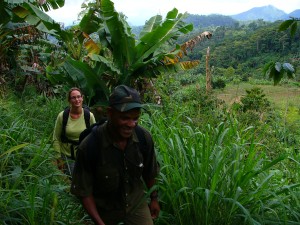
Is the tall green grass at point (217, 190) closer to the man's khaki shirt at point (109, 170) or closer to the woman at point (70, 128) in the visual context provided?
the man's khaki shirt at point (109, 170)

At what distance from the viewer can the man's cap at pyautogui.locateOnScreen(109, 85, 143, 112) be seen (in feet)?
6.27

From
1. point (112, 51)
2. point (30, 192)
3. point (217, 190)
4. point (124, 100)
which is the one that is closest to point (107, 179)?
point (124, 100)

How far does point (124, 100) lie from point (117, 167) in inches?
17.6

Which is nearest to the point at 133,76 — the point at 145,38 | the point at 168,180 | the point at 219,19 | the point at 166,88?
the point at 145,38

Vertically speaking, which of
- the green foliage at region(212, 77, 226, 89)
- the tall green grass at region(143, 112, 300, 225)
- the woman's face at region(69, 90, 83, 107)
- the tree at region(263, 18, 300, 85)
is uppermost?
the tree at region(263, 18, 300, 85)

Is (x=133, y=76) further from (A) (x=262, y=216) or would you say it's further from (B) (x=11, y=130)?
(A) (x=262, y=216)

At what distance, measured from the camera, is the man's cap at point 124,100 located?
191cm

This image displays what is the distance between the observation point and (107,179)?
2.10 metres

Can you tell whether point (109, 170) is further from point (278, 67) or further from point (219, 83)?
point (219, 83)

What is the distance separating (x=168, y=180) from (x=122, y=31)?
445 centimetres

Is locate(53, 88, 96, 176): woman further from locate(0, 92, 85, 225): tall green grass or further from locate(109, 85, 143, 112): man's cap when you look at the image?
locate(109, 85, 143, 112): man's cap

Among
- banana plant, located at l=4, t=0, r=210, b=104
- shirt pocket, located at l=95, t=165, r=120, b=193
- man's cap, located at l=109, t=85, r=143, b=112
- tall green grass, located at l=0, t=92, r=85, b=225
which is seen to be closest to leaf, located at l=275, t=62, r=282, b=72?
man's cap, located at l=109, t=85, r=143, b=112

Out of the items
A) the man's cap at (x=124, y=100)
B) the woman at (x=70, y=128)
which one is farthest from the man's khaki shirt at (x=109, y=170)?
the woman at (x=70, y=128)

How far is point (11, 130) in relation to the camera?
3.47 meters
